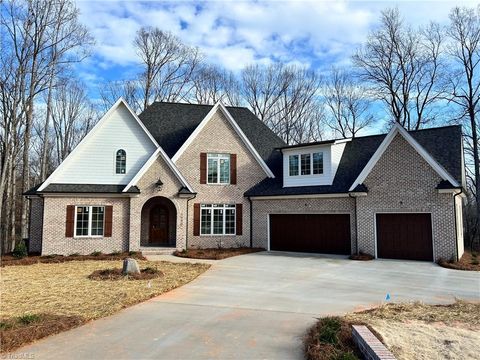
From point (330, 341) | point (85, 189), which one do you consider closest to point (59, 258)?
→ point (85, 189)

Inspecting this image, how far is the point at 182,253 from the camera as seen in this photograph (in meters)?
18.2

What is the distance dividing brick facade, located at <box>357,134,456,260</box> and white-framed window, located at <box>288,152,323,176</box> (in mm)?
3126

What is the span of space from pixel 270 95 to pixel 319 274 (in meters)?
27.2

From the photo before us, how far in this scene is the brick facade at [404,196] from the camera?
15555mm

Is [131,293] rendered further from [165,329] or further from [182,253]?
[182,253]

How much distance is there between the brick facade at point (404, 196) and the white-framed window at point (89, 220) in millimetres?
12238

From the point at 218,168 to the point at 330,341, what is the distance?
16125 mm

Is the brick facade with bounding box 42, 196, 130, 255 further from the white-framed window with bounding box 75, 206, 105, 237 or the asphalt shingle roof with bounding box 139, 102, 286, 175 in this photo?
the asphalt shingle roof with bounding box 139, 102, 286, 175

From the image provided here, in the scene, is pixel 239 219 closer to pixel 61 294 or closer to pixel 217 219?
pixel 217 219

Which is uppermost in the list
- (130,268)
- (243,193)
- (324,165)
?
(324,165)

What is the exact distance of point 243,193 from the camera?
21562 mm

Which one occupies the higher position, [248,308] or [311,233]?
[311,233]

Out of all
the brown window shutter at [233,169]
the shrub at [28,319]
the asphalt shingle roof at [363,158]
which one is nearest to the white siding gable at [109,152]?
the brown window shutter at [233,169]

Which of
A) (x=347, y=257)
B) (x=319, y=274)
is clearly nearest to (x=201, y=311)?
(x=319, y=274)
